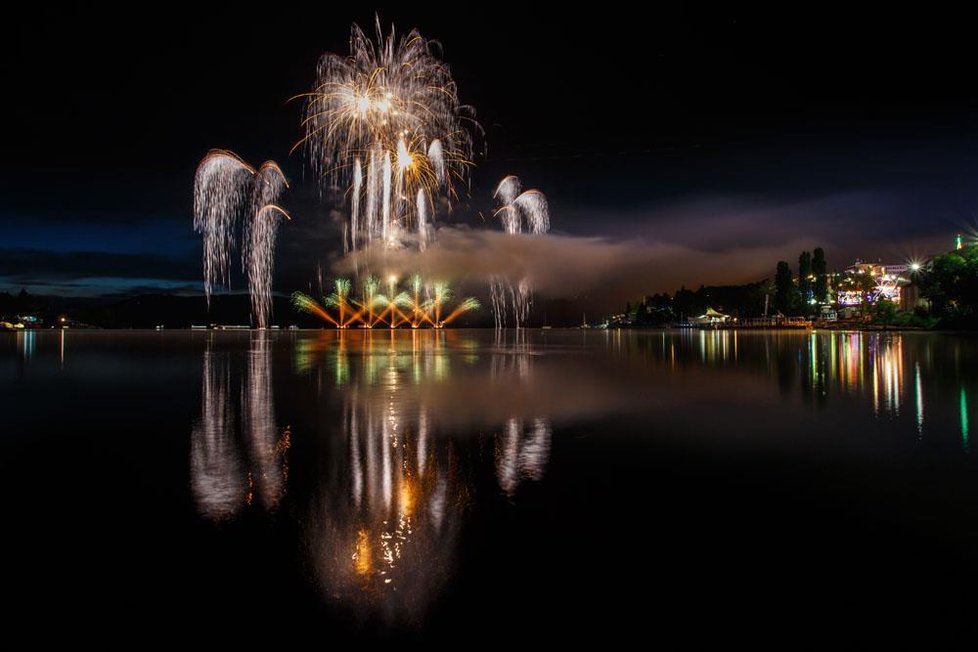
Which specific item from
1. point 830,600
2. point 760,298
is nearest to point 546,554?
point 830,600

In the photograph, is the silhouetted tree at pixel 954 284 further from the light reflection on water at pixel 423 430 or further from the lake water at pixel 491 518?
the lake water at pixel 491 518

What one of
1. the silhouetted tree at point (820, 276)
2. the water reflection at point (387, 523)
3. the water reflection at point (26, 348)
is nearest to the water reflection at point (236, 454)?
the water reflection at point (387, 523)

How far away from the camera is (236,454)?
8.00 m

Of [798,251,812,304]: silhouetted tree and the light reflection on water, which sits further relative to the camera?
[798,251,812,304]: silhouetted tree

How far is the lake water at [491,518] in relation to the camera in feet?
12.4

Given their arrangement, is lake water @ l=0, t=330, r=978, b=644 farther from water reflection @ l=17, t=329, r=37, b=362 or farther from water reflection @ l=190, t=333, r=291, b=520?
water reflection @ l=17, t=329, r=37, b=362

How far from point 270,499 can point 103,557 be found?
1.53 meters

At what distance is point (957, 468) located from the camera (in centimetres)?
717

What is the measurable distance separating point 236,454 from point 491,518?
4.24m

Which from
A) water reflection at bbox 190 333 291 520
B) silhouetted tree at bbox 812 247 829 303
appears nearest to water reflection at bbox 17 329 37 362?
water reflection at bbox 190 333 291 520

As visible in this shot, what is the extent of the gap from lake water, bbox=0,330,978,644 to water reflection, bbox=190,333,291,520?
0.16 feet

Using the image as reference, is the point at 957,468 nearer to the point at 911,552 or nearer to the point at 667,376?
the point at 911,552

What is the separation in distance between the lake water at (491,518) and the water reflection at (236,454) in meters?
0.05

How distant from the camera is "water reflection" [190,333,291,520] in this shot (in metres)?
6.00
